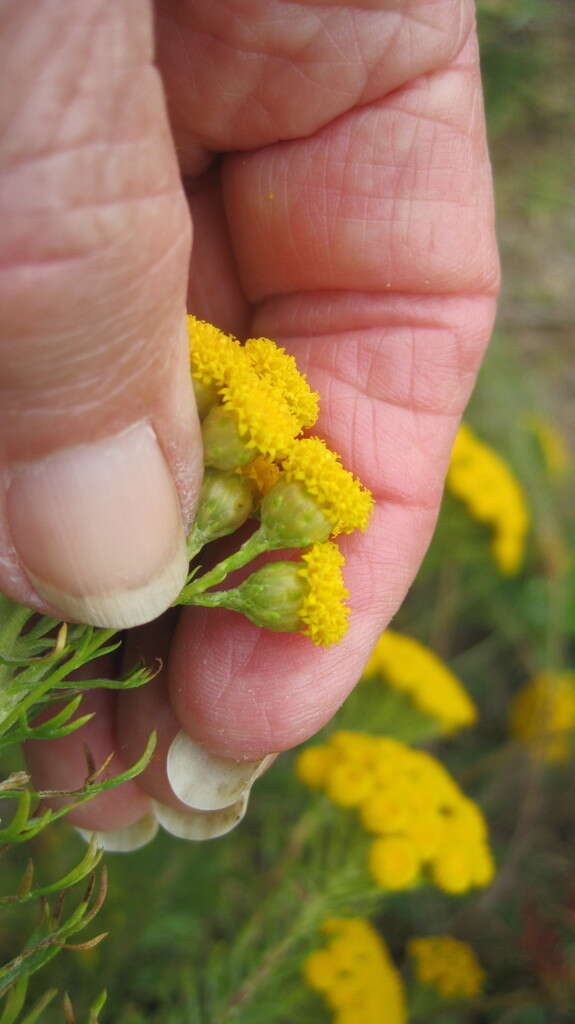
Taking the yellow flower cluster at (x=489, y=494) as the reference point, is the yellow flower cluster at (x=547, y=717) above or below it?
below

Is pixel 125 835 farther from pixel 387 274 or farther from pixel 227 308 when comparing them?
pixel 387 274

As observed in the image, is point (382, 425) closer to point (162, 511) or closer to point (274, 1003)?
point (162, 511)

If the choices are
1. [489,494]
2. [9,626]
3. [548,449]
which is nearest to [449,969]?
[489,494]

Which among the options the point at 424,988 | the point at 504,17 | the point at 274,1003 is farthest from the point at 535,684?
the point at 504,17

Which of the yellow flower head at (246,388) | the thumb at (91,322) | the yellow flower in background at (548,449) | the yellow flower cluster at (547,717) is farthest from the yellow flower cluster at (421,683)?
the yellow flower in background at (548,449)

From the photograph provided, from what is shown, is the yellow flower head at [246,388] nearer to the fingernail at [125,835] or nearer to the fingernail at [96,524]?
the fingernail at [96,524]
